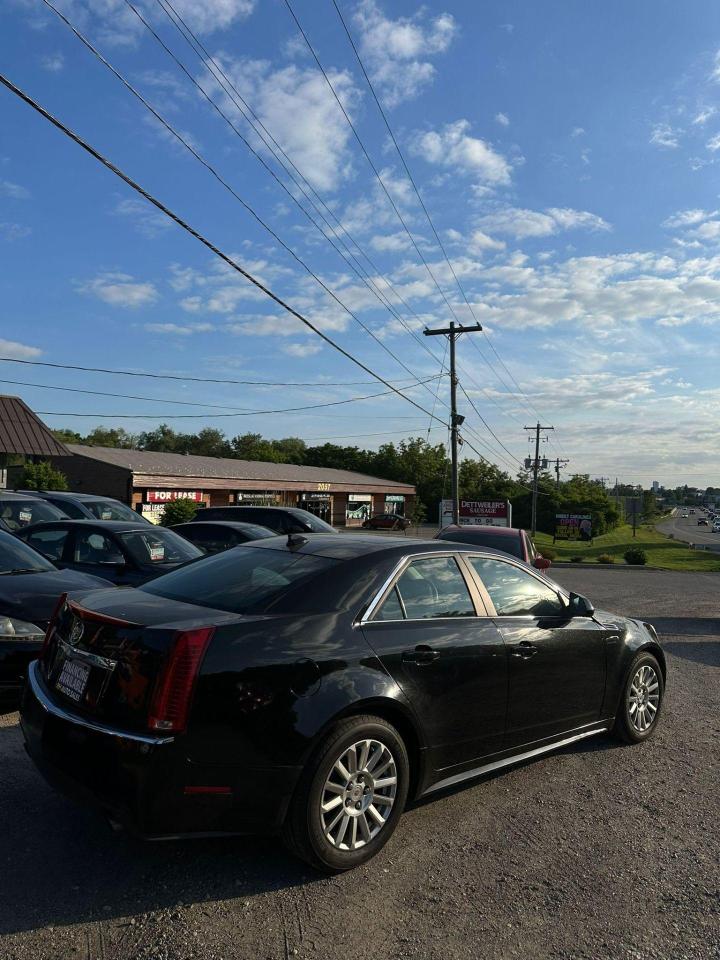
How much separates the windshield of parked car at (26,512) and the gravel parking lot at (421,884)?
375 inches

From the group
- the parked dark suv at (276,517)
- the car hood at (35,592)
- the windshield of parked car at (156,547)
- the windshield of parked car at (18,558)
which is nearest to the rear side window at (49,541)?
the windshield of parked car at (156,547)

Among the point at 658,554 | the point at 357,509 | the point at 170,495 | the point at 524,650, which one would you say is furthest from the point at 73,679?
the point at 357,509

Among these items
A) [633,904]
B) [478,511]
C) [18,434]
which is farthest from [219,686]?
[18,434]

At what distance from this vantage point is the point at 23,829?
366 centimetres

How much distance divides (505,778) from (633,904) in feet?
4.82

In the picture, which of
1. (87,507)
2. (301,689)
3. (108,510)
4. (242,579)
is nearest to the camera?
(301,689)

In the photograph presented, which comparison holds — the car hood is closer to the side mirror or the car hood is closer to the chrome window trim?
the chrome window trim

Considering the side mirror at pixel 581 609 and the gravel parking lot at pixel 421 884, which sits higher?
the side mirror at pixel 581 609

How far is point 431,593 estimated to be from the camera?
13.8ft

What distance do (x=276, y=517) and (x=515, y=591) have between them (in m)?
12.9

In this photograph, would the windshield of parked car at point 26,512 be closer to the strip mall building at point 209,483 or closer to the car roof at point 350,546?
the car roof at point 350,546

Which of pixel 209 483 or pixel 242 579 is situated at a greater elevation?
pixel 209 483

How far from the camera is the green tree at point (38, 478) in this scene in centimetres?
3284

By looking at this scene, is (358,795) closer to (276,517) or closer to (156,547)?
(156,547)
